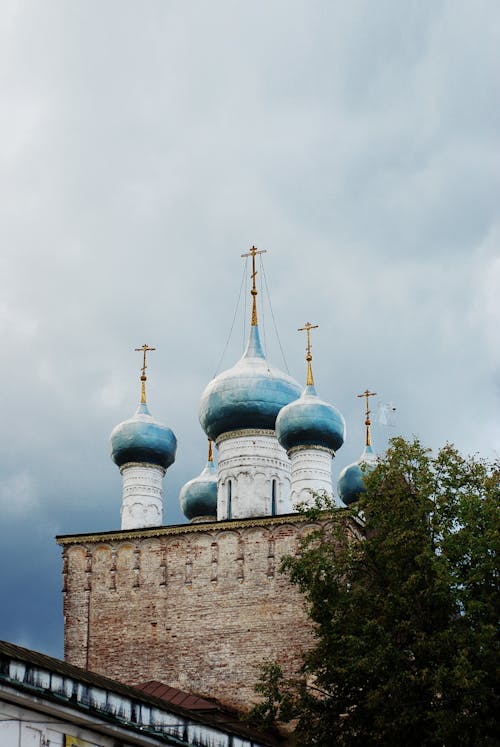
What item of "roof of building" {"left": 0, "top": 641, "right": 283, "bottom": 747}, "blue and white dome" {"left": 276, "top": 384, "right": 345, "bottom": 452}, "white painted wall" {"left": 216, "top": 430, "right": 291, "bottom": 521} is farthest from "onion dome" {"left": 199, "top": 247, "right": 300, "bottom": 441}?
"roof of building" {"left": 0, "top": 641, "right": 283, "bottom": 747}

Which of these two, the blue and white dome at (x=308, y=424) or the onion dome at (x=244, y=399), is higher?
the onion dome at (x=244, y=399)

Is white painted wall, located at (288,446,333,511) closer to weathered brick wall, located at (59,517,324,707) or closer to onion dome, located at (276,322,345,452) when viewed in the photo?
onion dome, located at (276,322,345,452)

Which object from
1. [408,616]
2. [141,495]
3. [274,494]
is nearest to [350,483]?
[274,494]

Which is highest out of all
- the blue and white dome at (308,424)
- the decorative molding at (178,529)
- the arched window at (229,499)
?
the blue and white dome at (308,424)

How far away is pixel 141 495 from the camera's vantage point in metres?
27.7

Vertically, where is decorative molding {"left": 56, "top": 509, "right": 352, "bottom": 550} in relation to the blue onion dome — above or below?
below

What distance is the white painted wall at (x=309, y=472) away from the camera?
25578mm

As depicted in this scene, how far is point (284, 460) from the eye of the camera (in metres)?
26.7

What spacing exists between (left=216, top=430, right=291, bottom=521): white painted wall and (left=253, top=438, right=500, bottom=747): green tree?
696 cm

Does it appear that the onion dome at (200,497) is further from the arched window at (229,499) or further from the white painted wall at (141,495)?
the arched window at (229,499)

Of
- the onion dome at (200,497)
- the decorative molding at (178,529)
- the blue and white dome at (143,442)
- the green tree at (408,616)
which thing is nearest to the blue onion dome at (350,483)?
the onion dome at (200,497)

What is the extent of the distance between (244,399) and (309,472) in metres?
2.26

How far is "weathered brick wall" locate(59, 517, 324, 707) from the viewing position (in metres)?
22.8

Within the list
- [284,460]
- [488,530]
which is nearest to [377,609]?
[488,530]
